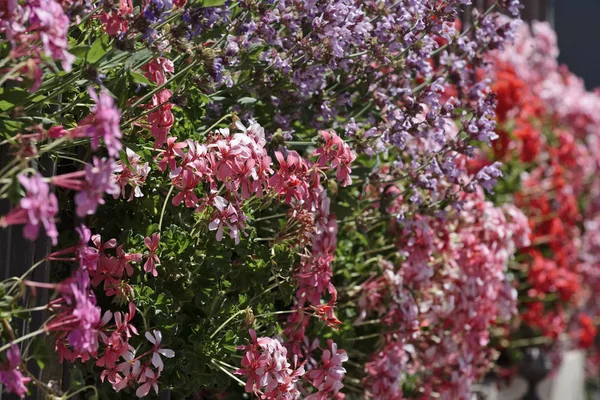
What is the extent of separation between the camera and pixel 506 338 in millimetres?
5754

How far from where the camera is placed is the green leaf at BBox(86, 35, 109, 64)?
2.14 metres

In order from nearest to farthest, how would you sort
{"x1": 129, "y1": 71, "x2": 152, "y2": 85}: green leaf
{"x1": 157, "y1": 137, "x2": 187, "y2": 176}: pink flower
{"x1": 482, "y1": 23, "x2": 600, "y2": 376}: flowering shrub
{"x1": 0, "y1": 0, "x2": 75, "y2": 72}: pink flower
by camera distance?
{"x1": 0, "y1": 0, "x2": 75, "y2": 72}: pink flower
{"x1": 129, "y1": 71, "x2": 152, "y2": 85}: green leaf
{"x1": 157, "y1": 137, "x2": 187, "y2": 176}: pink flower
{"x1": 482, "y1": 23, "x2": 600, "y2": 376}: flowering shrub

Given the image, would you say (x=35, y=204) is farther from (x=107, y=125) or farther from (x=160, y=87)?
(x=160, y=87)

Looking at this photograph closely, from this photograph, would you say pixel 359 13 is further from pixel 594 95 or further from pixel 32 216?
pixel 594 95

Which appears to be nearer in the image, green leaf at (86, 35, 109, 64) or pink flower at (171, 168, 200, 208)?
green leaf at (86, 35, 109, 64)

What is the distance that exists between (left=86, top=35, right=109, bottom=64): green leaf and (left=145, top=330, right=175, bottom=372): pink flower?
65cm

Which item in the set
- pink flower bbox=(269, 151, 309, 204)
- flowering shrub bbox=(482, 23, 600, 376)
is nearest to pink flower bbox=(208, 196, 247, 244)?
pink flower bbox=(269, 151, 309, 204)

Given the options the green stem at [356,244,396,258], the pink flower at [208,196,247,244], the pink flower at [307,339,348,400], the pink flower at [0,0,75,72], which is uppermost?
the pink flower at [0,0,75,72]

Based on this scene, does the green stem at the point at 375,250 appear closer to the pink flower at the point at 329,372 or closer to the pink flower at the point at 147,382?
the pink flower at the point at 329,372

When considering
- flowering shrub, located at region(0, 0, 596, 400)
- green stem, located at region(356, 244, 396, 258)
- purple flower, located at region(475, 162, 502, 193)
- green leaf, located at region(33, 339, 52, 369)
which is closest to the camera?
green leaf, located at region(33, 339, 52, 369)

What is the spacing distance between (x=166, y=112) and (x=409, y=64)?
36.5 inches

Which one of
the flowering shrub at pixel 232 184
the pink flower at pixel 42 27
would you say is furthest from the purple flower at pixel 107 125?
the pink flower at pixel 42 27

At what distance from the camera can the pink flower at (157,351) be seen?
2391 mm

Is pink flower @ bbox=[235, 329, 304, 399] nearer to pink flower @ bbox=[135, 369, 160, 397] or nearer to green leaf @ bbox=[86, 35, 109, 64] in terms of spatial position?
pink flower @ bbox=[135, 369, 160, 397]
